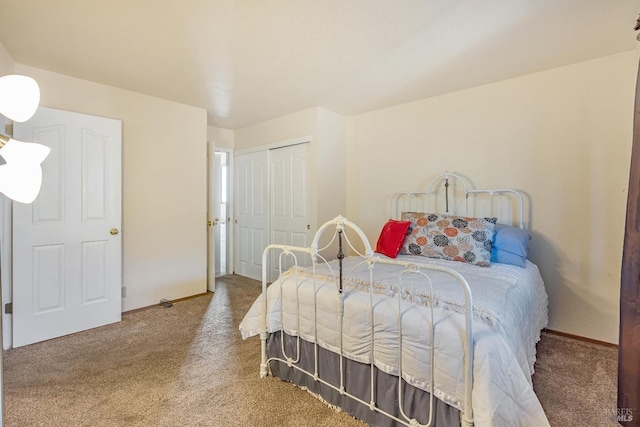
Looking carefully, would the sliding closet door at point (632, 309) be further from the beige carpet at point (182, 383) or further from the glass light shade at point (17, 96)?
the glass light shade at point (17, 96)

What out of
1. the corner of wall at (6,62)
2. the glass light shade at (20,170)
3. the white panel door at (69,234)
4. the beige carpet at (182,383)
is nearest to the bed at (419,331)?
the beige carpet at (182,383)

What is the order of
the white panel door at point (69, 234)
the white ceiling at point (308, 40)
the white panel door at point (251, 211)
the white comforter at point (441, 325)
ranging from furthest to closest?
1. the white panel door at point (251, 211)
2. the white panel door at point (69, 234)
3. the white ceiling at point (308, 40)
4. the white comforter at point (441, 325)

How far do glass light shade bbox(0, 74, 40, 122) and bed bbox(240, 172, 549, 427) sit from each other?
4.12 feet

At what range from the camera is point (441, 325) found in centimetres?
130

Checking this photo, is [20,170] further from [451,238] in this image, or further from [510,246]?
[510,246]

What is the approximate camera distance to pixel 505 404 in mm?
1112

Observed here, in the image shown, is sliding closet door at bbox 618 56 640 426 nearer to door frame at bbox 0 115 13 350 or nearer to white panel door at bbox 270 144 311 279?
white panel door at bbox 270 144 311 279

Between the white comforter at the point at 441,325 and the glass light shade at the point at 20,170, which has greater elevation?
the glass light shade at the point at 20,170

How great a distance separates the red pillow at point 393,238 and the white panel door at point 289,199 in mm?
1170

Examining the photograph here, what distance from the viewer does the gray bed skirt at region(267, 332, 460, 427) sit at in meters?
1.36

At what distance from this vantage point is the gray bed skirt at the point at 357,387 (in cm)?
136

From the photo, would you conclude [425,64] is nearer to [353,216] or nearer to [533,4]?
[533,4]

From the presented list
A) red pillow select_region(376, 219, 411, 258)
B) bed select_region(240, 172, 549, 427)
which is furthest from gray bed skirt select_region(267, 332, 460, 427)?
red pillow select_region(376, 219, 411, 258)

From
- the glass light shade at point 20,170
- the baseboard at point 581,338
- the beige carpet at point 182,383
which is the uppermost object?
the glass light shade at point 20,170
